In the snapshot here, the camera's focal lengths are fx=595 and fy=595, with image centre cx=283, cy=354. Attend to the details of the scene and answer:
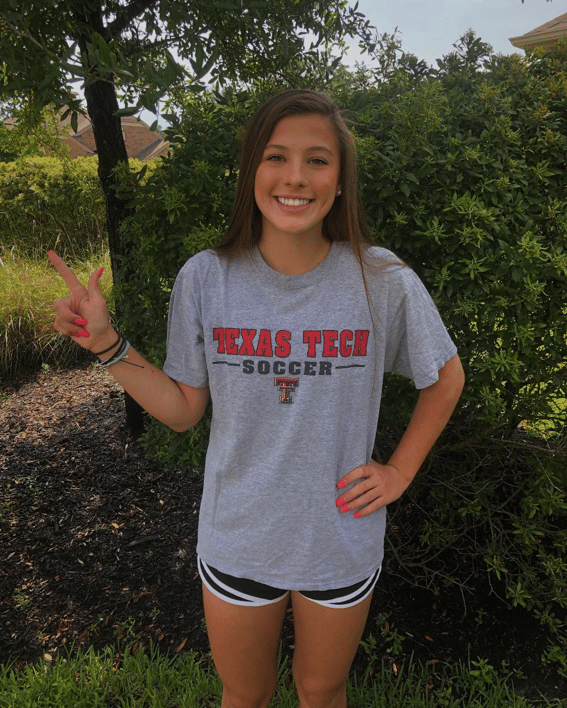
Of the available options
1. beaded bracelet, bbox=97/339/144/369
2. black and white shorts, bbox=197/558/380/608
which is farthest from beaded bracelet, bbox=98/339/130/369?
black and white shorts, bbox=197/558/380/608

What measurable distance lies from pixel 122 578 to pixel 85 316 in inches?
86.0

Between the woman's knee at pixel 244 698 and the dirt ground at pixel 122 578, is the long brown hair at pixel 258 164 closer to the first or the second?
the woman's knee at pixel 244 698

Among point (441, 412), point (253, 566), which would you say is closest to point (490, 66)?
point (441, 412)

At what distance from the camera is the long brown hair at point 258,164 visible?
145cm

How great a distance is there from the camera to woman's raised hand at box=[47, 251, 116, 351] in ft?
4.52

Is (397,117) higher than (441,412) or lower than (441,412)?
higher

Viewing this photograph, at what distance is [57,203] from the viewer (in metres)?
8.25

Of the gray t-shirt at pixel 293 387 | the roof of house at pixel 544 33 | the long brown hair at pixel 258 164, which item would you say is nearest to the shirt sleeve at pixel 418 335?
the gray t-shirt at pixel 293 387

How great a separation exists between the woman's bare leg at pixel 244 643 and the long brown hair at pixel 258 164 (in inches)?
36.8

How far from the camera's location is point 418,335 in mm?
1494

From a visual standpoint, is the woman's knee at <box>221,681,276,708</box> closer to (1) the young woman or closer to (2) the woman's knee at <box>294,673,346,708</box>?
(2) the woman's knee at <box>294,673,346,708</box>

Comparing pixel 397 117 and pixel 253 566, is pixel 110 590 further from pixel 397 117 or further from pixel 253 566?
pixel 397 117

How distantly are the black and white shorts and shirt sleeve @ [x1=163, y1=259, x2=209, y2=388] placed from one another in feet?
1.67

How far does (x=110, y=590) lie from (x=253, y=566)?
6.26 ft
